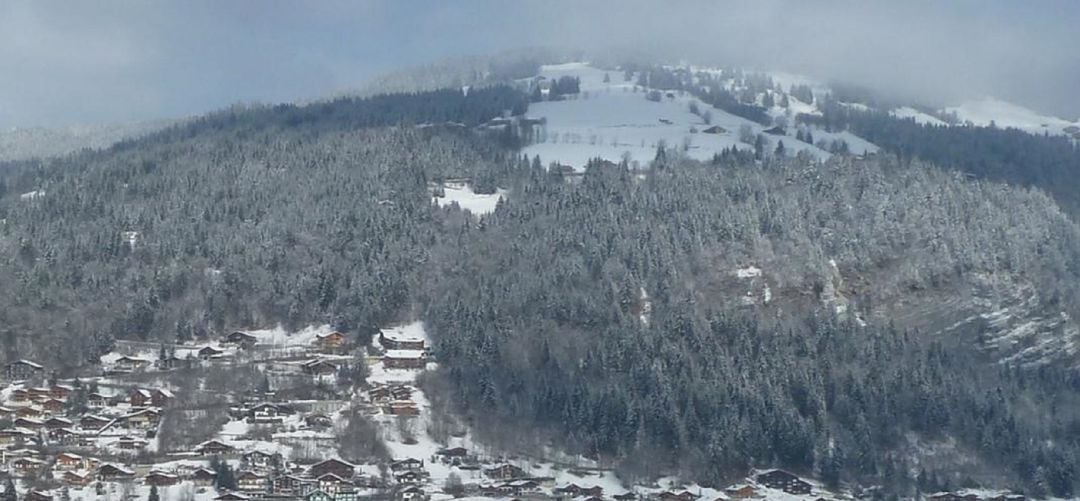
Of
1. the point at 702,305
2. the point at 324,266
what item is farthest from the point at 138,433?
the point at 702,305

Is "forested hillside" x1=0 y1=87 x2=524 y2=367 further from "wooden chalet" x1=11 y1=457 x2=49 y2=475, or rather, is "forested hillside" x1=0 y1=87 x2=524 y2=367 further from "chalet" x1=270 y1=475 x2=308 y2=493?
"chalet" x1=270 y1=475 x2=308 y2=493

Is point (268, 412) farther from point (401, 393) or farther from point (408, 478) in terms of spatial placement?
point (408, 478)

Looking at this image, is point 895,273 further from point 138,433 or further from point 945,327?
point 138,433

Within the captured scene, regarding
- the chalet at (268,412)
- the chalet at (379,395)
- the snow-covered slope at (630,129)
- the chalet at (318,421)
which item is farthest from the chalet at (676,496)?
the snow-covered slope at (630,129)

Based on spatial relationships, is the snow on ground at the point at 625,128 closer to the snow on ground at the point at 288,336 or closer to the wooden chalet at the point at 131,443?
the snow on ground at the point at 288,336

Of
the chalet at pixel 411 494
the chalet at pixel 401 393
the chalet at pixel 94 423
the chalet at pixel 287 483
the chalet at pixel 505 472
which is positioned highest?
the chalet at pixel 94 423

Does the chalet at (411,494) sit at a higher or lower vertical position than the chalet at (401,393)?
lower

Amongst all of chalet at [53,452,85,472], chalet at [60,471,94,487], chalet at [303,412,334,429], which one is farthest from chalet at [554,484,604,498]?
chalet at [53,452,85,472]
